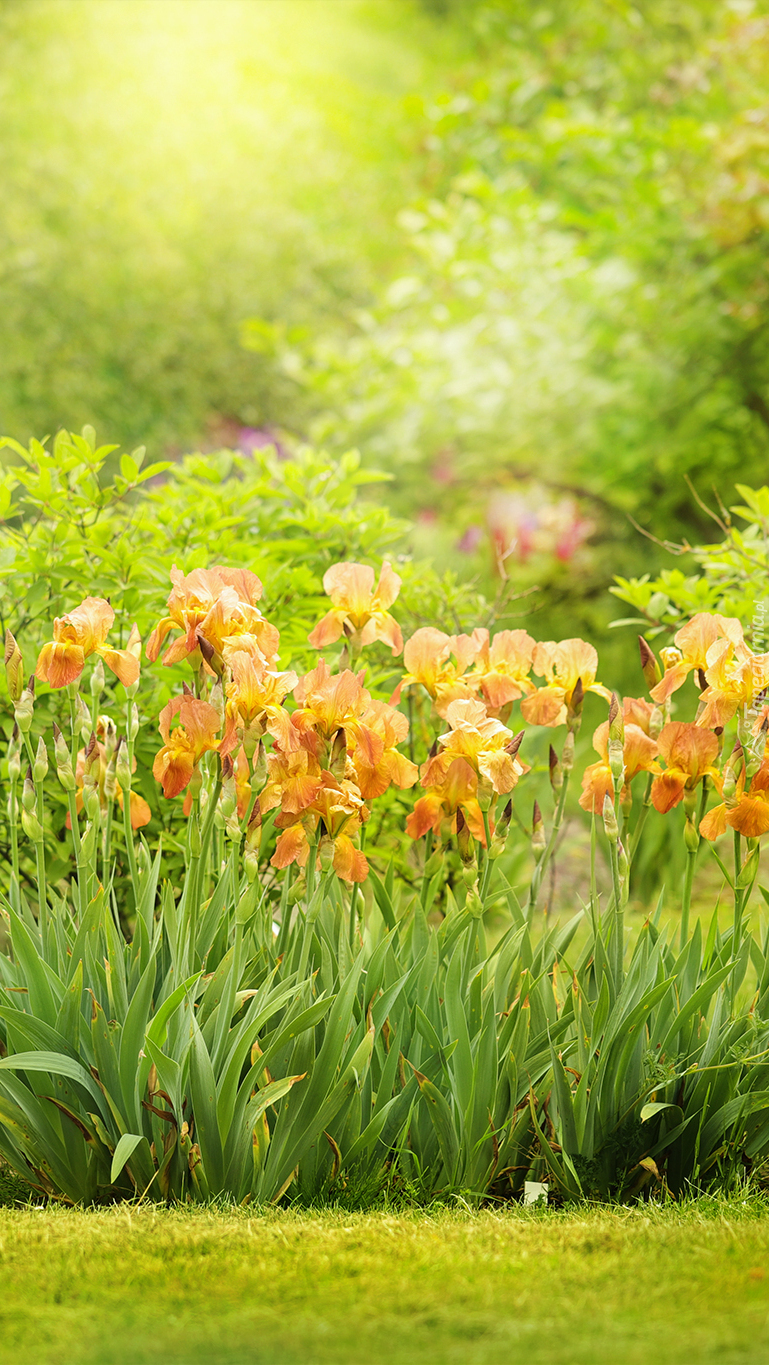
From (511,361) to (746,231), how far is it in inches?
57.9

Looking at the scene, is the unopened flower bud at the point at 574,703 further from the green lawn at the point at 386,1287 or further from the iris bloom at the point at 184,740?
the green lawn at the point at 386,1287

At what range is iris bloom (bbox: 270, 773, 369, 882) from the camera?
1.84 meters

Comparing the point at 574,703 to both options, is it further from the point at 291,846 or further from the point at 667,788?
the point at 291,846

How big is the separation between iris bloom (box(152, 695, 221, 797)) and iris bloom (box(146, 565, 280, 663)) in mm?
85

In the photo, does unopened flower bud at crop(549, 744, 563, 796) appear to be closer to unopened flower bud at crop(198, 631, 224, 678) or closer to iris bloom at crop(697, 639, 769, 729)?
iris bloom at crop(697, 639, 769, 729)

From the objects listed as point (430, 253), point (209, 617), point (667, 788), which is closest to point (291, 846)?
point (209, 617)

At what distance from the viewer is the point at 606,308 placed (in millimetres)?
6734

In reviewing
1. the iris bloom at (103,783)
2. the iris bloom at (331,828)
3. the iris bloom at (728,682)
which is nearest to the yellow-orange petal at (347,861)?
the iris bloom at (331,828)

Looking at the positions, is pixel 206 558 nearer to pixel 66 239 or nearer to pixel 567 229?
pixel 567 229

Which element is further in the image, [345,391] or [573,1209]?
[345,391]

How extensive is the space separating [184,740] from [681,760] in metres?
0.87

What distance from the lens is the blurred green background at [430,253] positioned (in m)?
6.41

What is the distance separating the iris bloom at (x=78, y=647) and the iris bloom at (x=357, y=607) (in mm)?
367

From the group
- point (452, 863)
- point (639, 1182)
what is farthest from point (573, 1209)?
point (452, 863)
